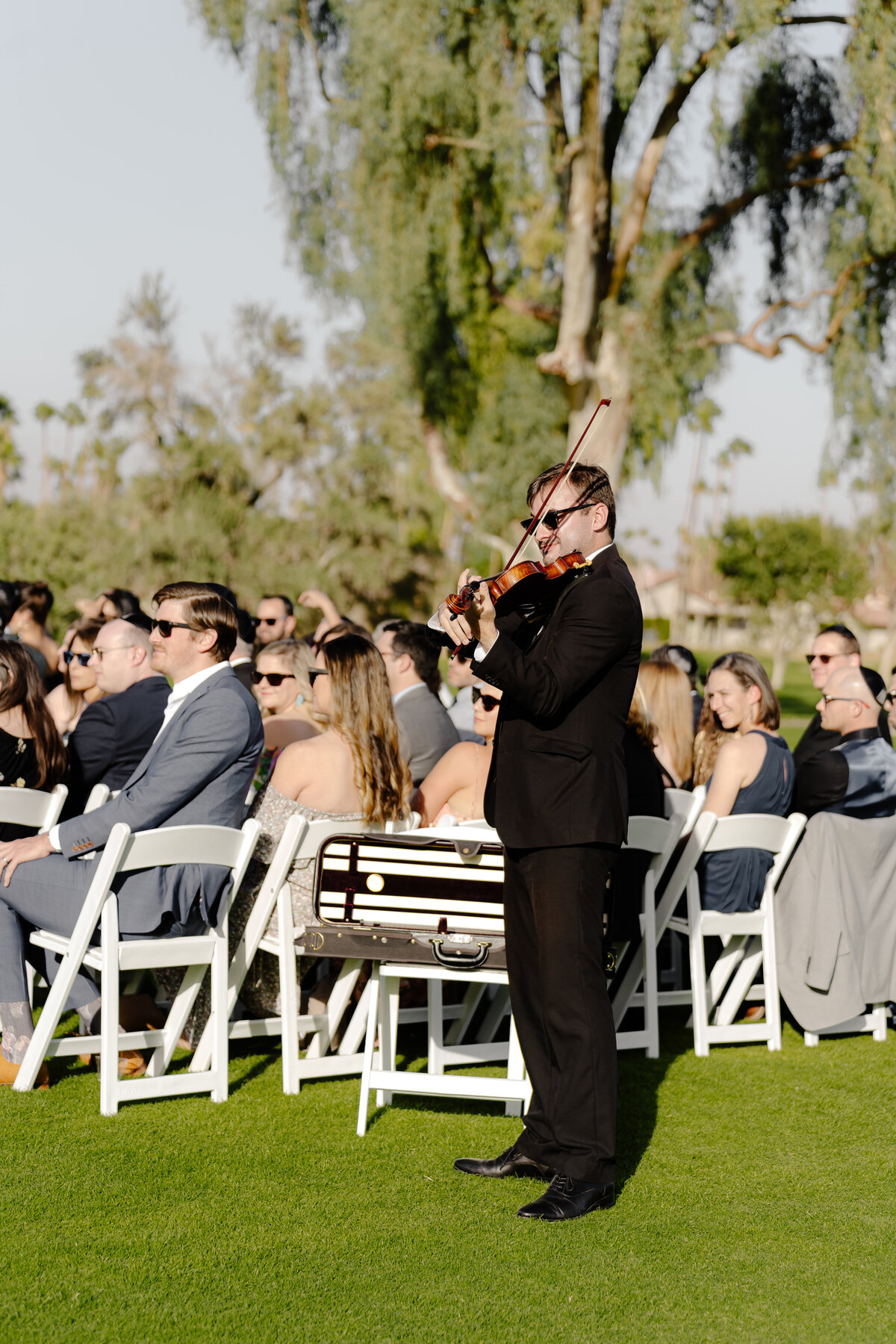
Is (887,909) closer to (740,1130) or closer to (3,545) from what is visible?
(740,1130)

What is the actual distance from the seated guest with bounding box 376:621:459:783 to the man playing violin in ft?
9.70

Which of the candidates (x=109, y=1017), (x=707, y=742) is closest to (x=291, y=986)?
(x=109, y=1017)

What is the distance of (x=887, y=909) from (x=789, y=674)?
52.3 metres

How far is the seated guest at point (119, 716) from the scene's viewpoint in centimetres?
591

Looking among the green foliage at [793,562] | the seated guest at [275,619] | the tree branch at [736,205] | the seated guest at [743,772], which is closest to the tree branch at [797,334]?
the tree branch at [736,205]

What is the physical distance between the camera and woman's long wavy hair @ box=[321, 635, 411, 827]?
5.39 metres

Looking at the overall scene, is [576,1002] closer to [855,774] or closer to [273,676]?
[855,774]

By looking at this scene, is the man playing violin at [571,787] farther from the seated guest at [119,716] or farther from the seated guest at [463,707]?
the seated guest at [463,707]

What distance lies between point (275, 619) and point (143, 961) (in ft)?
15.6

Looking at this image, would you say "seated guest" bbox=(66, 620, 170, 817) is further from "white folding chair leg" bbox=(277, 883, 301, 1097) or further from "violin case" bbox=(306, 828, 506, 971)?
"violin case" bbox=(306, 828, 506, 971)

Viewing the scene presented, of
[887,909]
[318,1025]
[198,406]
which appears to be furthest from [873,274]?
[198,406]

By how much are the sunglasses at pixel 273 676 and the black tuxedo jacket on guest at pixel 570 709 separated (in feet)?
10.4

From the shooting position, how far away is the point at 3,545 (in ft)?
109

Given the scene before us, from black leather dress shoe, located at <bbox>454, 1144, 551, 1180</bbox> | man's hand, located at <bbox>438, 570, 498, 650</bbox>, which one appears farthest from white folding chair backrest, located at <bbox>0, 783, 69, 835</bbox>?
man's hand, located at <bbox>438, 570, 498, 650</bbox>
